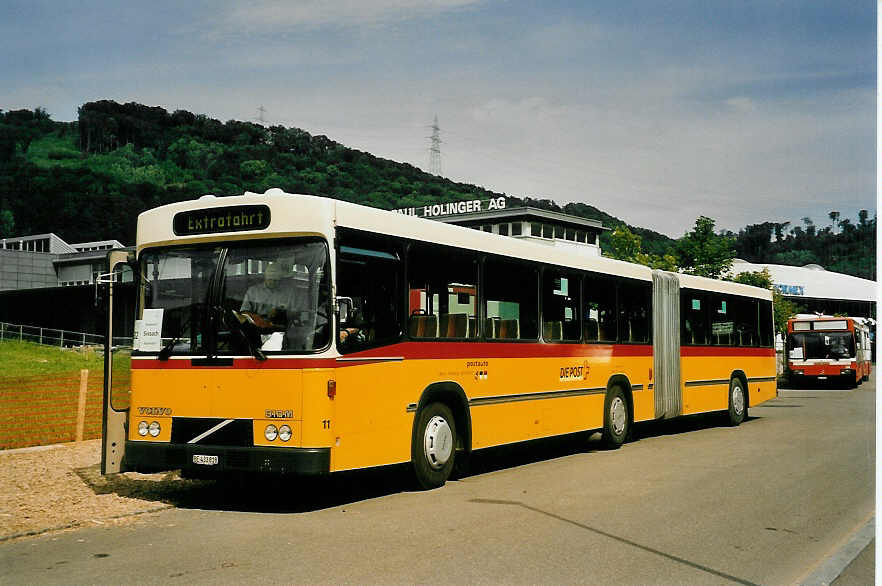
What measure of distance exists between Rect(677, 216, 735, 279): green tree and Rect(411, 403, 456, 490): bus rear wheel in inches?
1750

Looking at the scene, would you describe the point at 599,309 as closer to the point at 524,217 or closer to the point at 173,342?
the point at 173,342

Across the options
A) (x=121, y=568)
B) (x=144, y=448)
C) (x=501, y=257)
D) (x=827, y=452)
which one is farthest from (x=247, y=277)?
(x=827, y=452)

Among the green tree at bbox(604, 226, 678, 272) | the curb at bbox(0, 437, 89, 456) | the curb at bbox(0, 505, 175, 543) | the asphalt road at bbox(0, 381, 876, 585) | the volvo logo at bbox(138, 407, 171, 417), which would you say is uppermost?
the green tree at bbox(604, 226, 678, 272)

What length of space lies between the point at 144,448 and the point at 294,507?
5.46 feet

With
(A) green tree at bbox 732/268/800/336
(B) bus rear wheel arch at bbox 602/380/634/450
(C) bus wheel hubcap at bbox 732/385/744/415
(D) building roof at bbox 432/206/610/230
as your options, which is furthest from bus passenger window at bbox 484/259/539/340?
(D) building roof at bbox 432/206/610/230

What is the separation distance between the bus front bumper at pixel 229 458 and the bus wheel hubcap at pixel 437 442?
1865 millimetres

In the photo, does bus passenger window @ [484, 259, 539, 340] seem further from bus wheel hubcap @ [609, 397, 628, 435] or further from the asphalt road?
bus wheel hubcap @ [609, 397, 628, 435]

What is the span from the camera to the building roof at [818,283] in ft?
358

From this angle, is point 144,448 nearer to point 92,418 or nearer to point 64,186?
point 92,418

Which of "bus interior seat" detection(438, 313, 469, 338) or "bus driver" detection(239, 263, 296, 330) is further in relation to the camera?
"bus interior seat" detection(438, 313, 469, 338)

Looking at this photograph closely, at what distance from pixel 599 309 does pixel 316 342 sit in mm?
7531

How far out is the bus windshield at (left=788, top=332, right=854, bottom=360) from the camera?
4066 cm

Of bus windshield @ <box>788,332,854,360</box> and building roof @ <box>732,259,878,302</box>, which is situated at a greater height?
building roof @ <box>732,259,878,302</box>

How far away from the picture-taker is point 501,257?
12.9 meters
